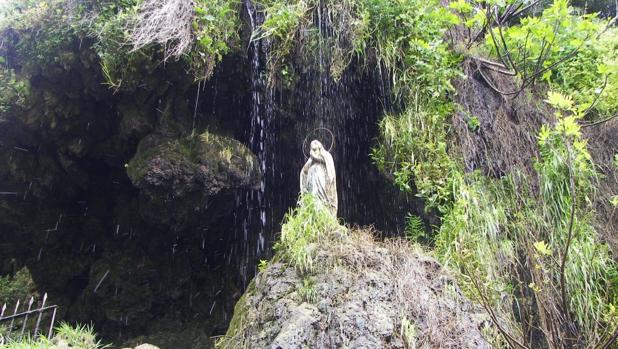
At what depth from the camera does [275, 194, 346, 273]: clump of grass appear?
4570 millimetres

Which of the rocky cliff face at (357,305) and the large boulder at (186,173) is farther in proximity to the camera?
the large boulder at (186,173)

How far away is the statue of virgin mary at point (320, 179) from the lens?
5.44 metres

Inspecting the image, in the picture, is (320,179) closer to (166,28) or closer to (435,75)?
(435,75)

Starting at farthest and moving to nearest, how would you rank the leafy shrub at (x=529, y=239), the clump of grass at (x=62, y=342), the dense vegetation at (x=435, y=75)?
the dense vegetation at (x=435, y=75), the leafy shrub at (x=529, y=239), the clump of grass at (x=62, y=342)

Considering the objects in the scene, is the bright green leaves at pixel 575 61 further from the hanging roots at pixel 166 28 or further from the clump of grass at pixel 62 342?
the clump of grass at pixel 62 342

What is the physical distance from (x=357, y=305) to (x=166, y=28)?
3.90 meters

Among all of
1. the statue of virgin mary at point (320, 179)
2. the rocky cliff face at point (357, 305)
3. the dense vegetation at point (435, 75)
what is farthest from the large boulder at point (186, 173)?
the rocky cliff face at point (357, 305)

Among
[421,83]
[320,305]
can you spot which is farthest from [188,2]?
[320,305]

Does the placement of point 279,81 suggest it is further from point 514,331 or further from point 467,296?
point 514,331

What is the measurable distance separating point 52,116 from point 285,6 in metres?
3.47

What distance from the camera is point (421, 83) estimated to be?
661 cm

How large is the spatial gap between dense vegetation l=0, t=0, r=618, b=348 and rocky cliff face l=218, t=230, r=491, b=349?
0.38 meters

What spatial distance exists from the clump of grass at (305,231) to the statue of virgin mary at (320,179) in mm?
197

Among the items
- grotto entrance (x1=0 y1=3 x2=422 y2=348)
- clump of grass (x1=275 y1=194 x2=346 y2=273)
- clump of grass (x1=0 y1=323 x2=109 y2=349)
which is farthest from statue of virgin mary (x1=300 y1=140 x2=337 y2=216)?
clump of grass (x1=0 y1=323 x2=109 y2=349)
